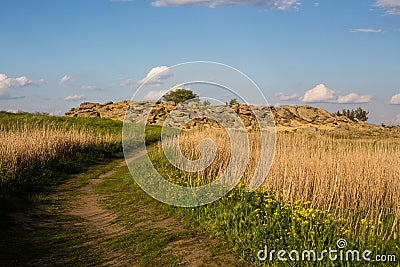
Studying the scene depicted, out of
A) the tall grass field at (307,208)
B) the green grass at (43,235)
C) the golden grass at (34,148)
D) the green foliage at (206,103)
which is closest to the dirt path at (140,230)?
the green grass at (43,235)

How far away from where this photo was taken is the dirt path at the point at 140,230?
6.36 m

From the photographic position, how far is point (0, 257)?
6.39m

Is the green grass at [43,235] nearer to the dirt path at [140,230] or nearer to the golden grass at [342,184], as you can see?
the dirt path at [140,230]

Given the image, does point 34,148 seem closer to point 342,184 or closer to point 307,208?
point 342,184

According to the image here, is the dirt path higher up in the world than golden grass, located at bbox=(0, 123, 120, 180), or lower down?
lower down

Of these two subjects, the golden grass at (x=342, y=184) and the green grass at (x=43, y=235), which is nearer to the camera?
the green grass at (x=43, y=235)

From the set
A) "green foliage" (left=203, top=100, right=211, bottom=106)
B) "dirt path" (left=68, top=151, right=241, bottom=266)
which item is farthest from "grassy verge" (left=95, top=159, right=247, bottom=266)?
"green foliage" (left=203, top=100, right=211, bottom=106)

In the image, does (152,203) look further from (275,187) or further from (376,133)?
(376,133)

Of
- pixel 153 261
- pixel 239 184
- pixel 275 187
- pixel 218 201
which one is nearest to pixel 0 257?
pixel 153 261

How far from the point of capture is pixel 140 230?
786 cm

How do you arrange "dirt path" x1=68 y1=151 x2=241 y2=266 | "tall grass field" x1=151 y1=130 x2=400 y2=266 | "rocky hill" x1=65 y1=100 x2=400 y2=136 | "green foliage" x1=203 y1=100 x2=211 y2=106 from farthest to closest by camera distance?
"rocky hill" x1=65 y1=100 x2=400 y2=136
"green foliage" x1=203 y1=100 x2=211 y2=106
"dirt path" x1=68 y1=151 x2=241 y2=266
"tall grass field" x1=151 y1=130 x2=400 y2=266

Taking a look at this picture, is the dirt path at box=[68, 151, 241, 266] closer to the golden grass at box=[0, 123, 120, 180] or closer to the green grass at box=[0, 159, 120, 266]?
the green grass at box=[0, 159, 120, 266]

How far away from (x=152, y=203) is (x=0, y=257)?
403 cm

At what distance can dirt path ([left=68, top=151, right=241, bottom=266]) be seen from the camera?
20.9 ft
